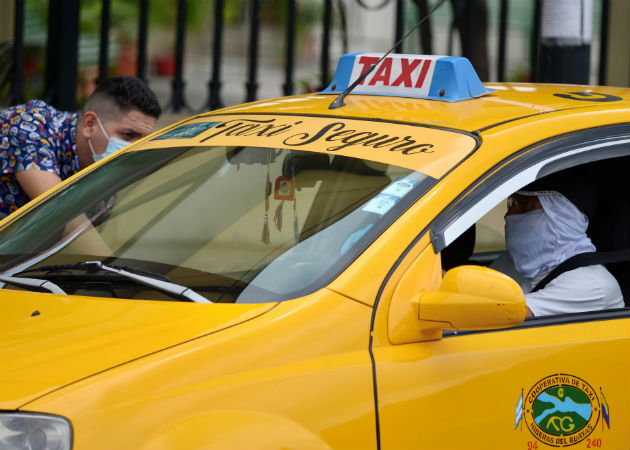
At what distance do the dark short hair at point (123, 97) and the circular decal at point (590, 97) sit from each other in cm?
184

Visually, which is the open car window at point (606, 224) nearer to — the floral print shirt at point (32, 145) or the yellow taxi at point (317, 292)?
the yellow taxi at point (317, 292)

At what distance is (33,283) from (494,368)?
4.09 feet

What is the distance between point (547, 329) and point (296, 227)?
0.72m

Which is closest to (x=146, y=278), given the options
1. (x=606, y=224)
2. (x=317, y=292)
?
(x=317, y=292)

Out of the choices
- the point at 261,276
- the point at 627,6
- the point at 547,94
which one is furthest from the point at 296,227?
the point at 627,6

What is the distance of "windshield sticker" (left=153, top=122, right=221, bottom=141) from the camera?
3287mm

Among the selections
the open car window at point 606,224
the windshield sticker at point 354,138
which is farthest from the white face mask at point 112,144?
the open car window at point 606,224

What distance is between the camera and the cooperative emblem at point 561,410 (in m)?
2.54

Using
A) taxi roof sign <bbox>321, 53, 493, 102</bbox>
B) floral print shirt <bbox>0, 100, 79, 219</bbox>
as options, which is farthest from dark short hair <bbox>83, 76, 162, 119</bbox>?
taxi roof sign <bbox>321, 53, 493, 102</bbox>

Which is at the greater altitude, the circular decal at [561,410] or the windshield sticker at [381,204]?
the windshield sticker at [381,204]

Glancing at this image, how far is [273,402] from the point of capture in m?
2.24

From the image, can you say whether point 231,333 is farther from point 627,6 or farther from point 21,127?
point 627,6

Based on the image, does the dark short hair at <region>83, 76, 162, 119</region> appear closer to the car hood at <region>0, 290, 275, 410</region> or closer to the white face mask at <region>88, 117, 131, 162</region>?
the white face mask at <region>88, 117, 131, 162</region>

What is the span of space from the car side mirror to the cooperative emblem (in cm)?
26
